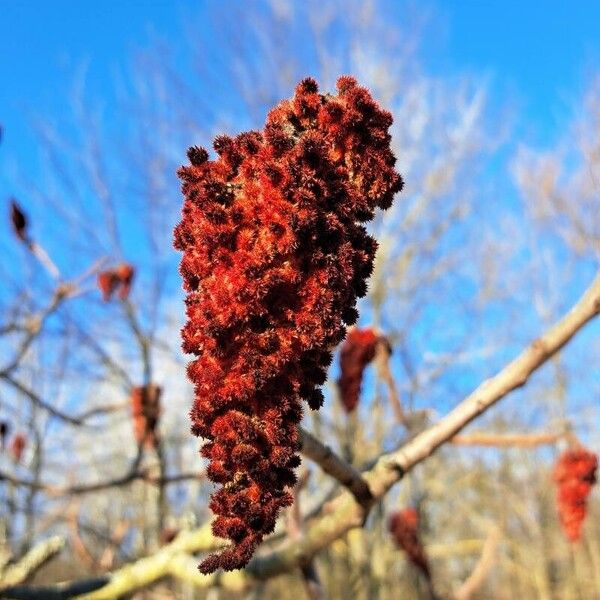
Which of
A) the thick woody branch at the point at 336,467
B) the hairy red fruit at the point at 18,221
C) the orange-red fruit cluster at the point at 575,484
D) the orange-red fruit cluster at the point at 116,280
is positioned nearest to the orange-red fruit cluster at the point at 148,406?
the orange-red fruit cluster at the point at 116,280

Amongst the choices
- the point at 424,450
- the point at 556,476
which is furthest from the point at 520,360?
the point at 556,476

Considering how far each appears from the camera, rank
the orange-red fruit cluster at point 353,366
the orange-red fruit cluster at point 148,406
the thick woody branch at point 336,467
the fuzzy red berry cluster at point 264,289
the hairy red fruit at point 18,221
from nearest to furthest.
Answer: the fuzzy red berry cluster at point 264,289 < the thick woody branch at point 336,467 < the orange-red fruit cluster at point 353,366 < the hairy red fruit at point 18,221 < the orange-red fruit cluster at point 148,406

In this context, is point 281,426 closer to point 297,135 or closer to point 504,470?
point 297,135

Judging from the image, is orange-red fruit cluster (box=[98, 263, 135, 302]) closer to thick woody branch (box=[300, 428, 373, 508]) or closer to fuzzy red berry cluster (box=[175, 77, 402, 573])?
thick woody branch (box=[300, 428, 373, 508])

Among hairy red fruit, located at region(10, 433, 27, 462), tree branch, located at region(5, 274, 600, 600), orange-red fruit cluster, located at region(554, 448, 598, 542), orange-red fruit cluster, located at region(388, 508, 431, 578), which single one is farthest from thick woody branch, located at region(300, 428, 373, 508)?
hairy red fruit, located at region(10, 433, 27, 462)

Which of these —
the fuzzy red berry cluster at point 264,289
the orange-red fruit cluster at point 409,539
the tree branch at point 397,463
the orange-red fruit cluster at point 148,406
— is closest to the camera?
the fuzzy red berry cluster at point 264,289

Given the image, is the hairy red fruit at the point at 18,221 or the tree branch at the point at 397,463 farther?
the hairy red fruit at the point at 18,221

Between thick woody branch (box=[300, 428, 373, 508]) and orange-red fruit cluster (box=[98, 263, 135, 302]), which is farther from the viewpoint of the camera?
orange-red fruit cluster (box=[98, 263, 135, 302])

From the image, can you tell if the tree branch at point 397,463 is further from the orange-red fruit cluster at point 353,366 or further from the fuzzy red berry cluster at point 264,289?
the fuzzy red berry cluster at point 264,289
